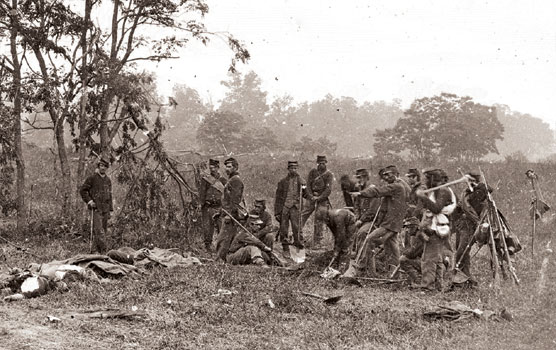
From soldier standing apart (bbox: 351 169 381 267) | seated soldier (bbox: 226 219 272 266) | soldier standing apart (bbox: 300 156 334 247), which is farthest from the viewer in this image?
soldier standing apart (bbox: 300 156 334 247)

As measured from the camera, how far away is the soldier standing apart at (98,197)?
38.5 ft

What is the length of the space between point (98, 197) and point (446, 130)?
2868 centimetres

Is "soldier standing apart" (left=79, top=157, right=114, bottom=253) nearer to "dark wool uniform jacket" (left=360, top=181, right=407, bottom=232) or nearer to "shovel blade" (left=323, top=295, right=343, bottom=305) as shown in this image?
"dark wool uniform jacket" (left=360, top=181, right=407, bottom=232)

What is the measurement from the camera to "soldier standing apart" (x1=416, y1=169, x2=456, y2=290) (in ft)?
30.0

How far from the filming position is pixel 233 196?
38.9 feet

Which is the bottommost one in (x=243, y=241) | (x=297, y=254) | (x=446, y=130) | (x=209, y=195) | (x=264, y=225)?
(x=297, y=254)

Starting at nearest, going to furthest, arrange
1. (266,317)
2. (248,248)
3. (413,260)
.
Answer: (266,317), (413,260), (248,248)

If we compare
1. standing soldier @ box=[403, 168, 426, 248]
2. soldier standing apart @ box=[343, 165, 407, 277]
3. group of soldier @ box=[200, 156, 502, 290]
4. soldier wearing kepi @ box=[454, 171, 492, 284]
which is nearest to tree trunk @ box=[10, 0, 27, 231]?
group of soldier @ box=[200, 156, 502, 290]

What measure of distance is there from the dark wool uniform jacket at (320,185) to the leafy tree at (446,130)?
23.6 meters

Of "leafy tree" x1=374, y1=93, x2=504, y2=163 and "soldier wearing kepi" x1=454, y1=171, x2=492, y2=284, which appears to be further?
"leafy tree" x1=374, y1=93, x2=504, y2=163

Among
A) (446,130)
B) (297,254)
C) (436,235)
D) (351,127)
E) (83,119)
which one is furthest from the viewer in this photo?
(351,127)

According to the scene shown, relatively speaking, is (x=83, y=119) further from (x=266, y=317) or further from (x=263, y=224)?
(x=266, y=317)

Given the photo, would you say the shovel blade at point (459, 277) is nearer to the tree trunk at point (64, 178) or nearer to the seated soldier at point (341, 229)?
the seated soldier at point (341, 229)

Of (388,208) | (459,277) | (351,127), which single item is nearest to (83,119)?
(388,208)
